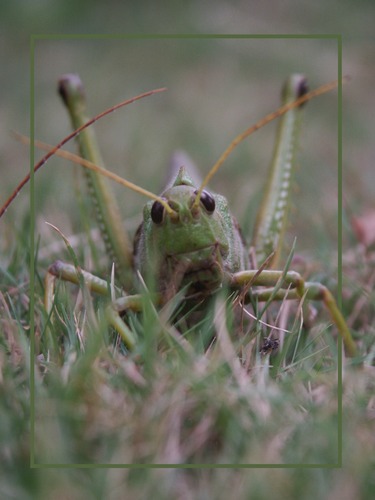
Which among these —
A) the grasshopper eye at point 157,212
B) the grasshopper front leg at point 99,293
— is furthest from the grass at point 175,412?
the grasshopper eye at point 157,212

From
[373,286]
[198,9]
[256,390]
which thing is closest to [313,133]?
[198,9]

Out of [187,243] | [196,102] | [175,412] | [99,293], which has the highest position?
[196,102]

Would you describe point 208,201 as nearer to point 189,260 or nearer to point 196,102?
point 189,260

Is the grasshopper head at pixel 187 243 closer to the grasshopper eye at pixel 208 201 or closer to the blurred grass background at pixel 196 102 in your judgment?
the grasshopper eye at pixel 208 201

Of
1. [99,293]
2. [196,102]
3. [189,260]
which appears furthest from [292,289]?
[196,102]

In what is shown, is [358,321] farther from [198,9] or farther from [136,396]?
[198,9]

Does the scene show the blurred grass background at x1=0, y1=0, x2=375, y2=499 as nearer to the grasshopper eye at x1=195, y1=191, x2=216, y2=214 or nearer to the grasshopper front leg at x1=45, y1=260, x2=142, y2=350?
the grasshopper front leg at x1=45, y1=260, x2=142, y2=350
